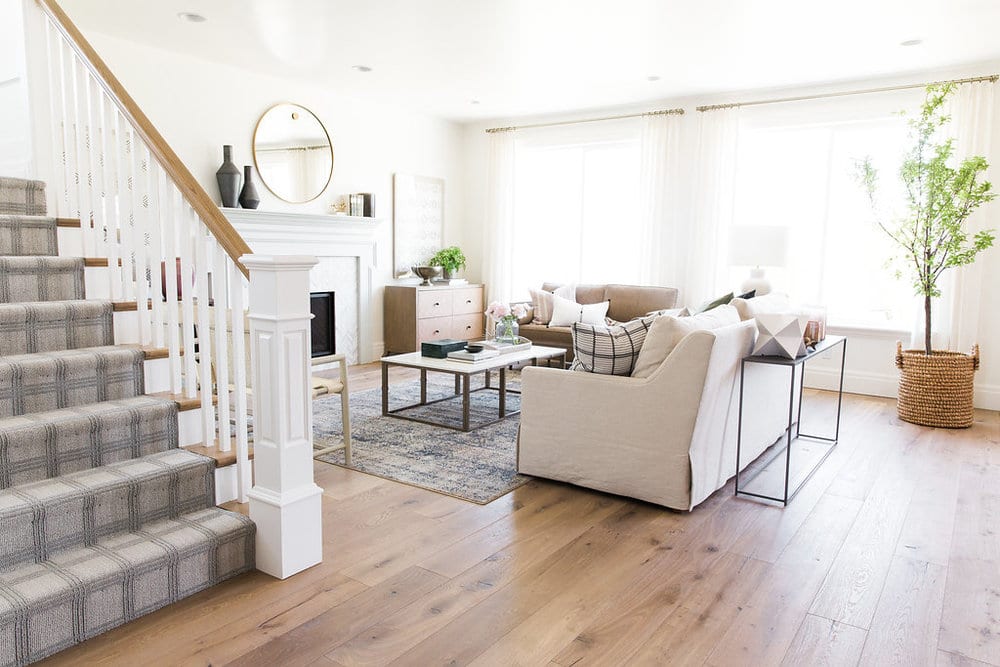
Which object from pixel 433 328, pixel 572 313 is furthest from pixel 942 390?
pixel 433 328

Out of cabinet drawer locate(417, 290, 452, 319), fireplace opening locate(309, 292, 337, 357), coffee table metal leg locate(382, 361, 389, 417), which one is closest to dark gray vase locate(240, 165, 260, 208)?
fireplace opening locate(309, 292, 337, 357)

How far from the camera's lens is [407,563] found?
8.57ft

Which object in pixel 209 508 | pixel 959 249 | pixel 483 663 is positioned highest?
pixel 959 249

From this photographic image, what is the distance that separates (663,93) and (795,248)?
1.84 meters

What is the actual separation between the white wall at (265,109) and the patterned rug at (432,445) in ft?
6.97

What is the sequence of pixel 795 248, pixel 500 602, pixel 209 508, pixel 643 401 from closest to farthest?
pixel 500 602 → pixel 209 508 → pixel 643 401 → pixel 795 248

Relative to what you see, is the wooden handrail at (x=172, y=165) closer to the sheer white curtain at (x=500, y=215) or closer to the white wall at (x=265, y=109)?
the white wall at (x=265, y=109)

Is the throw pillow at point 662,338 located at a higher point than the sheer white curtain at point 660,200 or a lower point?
lower

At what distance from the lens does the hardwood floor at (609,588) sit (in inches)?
80.8

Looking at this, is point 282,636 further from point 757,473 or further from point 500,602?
point 757,473

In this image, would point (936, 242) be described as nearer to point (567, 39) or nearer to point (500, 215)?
point (567, 39)

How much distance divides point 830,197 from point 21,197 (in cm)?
590

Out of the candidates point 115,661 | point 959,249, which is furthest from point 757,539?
point 959,249

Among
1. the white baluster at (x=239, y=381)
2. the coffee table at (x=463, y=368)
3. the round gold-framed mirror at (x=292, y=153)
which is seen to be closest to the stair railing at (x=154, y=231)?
the white baluster at (x=239, y=381)
